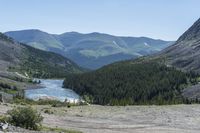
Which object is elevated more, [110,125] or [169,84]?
[169,84]

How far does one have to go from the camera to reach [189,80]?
193000 millimetres

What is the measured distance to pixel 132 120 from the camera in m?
86.1

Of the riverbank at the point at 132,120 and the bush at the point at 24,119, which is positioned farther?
the riverbank at the point at 132,120

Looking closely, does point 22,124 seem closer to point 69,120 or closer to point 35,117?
point 35,117

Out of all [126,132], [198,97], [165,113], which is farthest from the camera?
[198,97]

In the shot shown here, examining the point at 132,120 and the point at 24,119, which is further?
the point at 132,120

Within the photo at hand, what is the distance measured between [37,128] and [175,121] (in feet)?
129

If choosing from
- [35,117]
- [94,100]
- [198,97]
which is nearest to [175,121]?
[35,117]

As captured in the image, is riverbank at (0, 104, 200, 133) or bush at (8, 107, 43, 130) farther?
riverbank at (0, 104, 200, 133)

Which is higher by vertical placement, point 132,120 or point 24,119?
point 24,119

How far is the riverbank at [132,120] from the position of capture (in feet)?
233

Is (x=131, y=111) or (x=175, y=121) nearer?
(x=175, y=121)

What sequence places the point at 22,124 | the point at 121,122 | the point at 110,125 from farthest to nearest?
the point at 121,122 < the point at 110,125 < the point at 22,124

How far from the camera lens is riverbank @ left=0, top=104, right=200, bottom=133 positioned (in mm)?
71062
